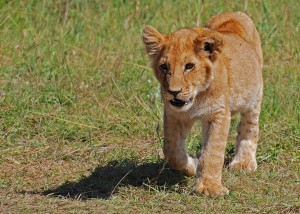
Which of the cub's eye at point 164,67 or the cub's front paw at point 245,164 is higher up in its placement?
the cub's eye at point 164,67

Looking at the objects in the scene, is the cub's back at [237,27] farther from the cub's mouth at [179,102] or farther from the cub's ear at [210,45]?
the cub's mouth at [179,102]

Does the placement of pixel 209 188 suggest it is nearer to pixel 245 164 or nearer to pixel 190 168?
pixel 190 168

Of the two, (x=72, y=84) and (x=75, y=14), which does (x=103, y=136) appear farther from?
(x=75, y=14)

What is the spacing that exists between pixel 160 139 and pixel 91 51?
90.8 inches

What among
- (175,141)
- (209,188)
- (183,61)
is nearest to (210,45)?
(183,61)

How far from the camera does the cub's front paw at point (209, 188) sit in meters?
5.88

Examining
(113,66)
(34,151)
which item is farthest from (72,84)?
(34,151)

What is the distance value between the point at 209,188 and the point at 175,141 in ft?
1.56

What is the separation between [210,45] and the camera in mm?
5844

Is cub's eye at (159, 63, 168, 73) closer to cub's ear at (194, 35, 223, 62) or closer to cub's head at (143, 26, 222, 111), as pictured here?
cub's head at (143, 26, 222, 111)

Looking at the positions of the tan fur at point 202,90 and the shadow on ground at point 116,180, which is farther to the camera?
the shadow on ground at point 116,180

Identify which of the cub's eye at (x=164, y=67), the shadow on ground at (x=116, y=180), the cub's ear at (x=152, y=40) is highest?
the cub's ear at (x=152, y=40)

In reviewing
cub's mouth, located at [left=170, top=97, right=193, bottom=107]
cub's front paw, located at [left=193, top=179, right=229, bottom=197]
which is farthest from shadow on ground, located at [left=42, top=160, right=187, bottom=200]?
cub's mouth, located at [left=170, top=97, right=193, bottom=107]

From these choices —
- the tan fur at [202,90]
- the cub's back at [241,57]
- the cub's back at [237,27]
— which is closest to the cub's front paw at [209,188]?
the tan fur at [202,90]
